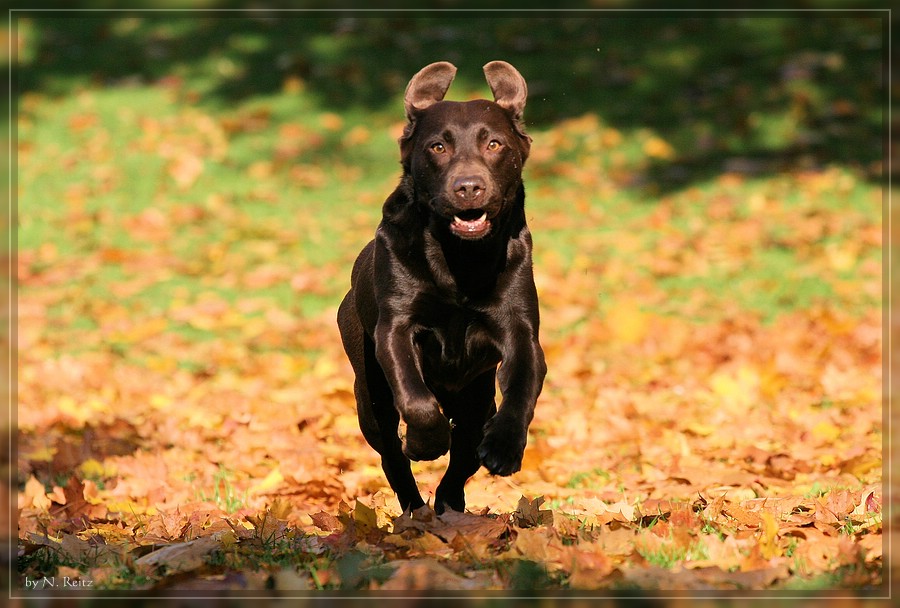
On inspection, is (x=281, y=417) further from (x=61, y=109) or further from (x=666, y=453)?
(x=61, y=109)

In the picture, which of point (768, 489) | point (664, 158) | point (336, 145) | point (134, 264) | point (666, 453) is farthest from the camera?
point (336, 145)

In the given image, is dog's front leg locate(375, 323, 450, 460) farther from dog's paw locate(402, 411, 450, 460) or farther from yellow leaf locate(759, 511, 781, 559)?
yellow leaf locate(759, 511, 781, 559)

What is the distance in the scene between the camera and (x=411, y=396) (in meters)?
4.57

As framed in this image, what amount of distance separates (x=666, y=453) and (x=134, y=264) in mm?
7149

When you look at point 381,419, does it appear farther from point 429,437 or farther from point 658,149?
point 658,149

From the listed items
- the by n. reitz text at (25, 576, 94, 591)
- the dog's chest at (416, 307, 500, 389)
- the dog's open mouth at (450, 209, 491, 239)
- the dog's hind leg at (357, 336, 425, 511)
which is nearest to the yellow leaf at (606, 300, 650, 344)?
the dog's hind leg at (357, 336, 425, 511)

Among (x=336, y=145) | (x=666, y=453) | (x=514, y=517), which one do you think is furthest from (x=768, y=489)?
(x=336, y=145)

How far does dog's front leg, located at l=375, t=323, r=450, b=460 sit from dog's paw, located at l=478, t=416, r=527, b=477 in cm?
24

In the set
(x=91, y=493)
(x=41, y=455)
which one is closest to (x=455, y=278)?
(x=91, y=493)

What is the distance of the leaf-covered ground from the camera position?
13.1 feet

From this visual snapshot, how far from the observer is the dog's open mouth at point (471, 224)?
4.61 meters

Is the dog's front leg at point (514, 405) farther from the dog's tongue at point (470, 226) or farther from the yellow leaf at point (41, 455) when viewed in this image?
the yellow leaf at point (41, 455)

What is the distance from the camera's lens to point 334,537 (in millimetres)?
4195

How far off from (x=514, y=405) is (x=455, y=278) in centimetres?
62
